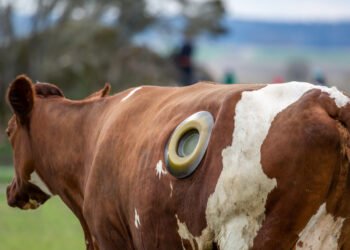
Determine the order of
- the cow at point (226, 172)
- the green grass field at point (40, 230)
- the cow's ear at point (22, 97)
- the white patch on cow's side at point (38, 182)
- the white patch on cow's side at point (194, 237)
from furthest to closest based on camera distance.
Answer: the green grass field at point (40, 230) < the white patch on cow's side at point (38, 182) < the cow's ear at point (22, 97) < the white patch on cow's side at point (194, 237) < the cow at point (226, 172)

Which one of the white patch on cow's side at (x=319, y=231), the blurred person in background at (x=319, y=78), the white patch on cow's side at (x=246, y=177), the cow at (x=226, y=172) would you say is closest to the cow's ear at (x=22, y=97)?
the cow at (x=226, y=172)

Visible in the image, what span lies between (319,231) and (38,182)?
3.38 metres

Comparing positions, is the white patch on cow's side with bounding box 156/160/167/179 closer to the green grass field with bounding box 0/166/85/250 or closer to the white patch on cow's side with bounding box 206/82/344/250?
the white patch on cow's side with bounding box 206/82/344/250

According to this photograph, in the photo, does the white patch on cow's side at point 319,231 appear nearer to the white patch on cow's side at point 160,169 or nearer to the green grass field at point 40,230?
the white patch on cow's side at point 160,169

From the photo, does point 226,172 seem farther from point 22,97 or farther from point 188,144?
point 22,97

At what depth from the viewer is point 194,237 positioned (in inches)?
238

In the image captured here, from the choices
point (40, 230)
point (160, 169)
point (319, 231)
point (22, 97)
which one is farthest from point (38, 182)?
point (40, 230)

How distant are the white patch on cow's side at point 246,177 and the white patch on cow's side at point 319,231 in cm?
25

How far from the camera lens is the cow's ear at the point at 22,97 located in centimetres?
816

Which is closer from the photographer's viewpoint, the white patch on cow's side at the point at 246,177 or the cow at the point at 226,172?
the cow at the point at 226,172

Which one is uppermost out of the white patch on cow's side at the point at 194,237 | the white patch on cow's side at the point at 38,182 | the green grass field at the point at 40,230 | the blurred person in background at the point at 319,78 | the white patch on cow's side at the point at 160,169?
the white patch on cow's side at the point at 160,169

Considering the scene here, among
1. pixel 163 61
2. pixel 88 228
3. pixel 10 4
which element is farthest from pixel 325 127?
pixel 163 61

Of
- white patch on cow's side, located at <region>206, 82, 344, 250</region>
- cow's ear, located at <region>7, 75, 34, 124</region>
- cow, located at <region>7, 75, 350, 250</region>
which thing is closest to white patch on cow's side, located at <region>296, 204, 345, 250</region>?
cow, located at <region>7, 75, 350, 250</region>

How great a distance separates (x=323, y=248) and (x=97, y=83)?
36899 mm
